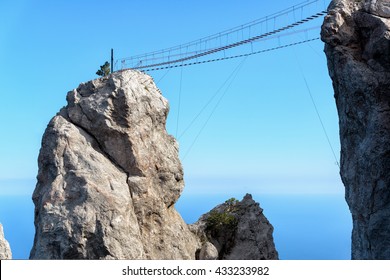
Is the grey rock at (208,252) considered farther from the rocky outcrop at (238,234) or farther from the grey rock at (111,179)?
the grey rock at (111,179)

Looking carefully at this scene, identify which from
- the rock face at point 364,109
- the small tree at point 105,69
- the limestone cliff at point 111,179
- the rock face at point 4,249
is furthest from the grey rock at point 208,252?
the rock face at point 4,249

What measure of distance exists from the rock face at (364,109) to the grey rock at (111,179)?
1300 cm

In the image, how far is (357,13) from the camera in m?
32.6

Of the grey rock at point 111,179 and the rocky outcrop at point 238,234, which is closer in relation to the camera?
the grey rock at point 111,179

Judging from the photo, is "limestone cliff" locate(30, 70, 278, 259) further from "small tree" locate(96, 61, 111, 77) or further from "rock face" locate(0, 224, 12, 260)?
"rock face" locate(0, 224, 12, 260)

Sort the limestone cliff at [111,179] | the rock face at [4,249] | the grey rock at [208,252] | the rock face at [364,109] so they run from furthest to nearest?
1. the rock face at [4,249]
2. the grey rock at [208,252]
3. the limestone cliff at [111,179]
4. the rock face at [364,109]

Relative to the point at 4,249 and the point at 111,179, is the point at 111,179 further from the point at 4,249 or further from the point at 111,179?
the point at 4,249

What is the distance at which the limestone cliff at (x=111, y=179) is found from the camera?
34.3 metres

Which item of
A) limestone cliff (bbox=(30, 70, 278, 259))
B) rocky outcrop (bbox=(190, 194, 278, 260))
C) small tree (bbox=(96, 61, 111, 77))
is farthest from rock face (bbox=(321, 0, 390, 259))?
small tree (bbox=(96, 61, 111, 77))

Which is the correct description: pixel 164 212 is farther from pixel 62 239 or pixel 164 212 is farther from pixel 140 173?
pixel 62 239

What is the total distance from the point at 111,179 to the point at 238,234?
1344 centimetres

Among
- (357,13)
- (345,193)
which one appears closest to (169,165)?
(345,193)

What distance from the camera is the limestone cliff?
113 feet

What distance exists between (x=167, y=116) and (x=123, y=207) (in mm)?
9336
